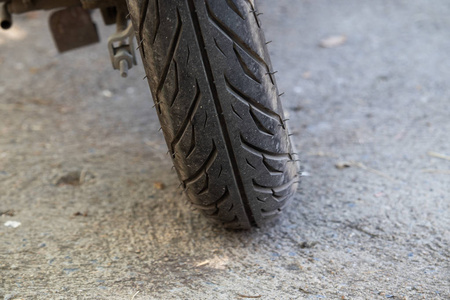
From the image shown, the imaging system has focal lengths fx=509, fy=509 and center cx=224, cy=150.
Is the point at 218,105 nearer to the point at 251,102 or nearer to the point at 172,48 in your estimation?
the point at 251,102

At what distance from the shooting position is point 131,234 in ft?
6.68

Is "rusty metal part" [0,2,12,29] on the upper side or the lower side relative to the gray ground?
upper

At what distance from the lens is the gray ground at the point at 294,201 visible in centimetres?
172

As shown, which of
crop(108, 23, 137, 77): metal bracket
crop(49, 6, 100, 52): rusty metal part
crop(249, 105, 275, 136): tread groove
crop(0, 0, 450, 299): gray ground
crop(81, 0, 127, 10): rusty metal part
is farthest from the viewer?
crop(49, 6, 100, 52): rusty metal part

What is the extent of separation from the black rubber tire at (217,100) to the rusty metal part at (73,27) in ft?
3.89

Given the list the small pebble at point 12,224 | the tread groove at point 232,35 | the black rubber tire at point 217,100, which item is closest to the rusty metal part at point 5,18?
the small pebble at point 12,224

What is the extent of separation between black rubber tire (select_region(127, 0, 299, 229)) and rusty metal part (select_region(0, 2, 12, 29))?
3.68 ft

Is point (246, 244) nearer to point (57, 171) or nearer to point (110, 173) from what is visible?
point (110, 173)

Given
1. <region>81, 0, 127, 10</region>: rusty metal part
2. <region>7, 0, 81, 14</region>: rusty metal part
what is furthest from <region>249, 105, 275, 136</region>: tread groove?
<region>7, 0, 81, 14</region>: rusty metal part

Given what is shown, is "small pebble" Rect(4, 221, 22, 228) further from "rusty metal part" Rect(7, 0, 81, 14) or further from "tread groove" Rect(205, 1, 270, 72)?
"tread groove" Rect(205, 1, 270, 72)

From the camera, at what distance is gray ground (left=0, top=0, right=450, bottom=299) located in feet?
5.65

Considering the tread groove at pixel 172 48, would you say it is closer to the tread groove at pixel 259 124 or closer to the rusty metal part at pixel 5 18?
the tread groove at pixel 259 124

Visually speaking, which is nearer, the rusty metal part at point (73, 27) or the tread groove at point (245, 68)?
the tread groove at point (245, 68)

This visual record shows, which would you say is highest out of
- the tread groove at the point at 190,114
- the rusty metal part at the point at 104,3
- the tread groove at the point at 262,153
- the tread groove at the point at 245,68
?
the rusty metal part at the point at 104,3
